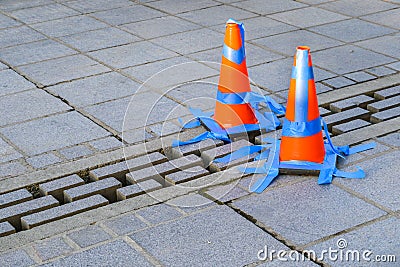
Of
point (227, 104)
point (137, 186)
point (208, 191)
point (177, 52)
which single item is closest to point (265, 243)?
point (208, 191)

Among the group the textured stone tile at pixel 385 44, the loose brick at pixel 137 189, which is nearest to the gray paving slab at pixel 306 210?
the loose brick at pixel 137 189

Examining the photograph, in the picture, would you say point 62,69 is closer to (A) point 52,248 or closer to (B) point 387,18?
(A) point 52,248

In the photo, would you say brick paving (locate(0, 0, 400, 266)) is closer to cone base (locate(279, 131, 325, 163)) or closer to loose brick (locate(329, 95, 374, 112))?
loose brick (locate(329, 95, 374, 112))

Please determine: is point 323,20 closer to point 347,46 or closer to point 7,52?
point 347,46

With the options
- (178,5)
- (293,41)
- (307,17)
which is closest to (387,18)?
(307,17)

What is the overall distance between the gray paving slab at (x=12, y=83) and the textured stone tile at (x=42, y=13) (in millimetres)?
1833

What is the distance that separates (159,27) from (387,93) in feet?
9.83

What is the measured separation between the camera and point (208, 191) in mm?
4562

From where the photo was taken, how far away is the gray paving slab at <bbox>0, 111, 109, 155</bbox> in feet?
17.3

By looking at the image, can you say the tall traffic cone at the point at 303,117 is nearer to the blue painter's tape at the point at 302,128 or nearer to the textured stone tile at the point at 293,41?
the blue painter's tape at the point at 302,128

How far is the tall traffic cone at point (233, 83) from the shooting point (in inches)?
208

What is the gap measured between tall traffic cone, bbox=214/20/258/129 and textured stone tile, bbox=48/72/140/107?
1151 millimetres

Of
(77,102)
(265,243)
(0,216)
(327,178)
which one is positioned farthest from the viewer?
(77,102)

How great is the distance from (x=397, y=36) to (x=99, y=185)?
423cm
